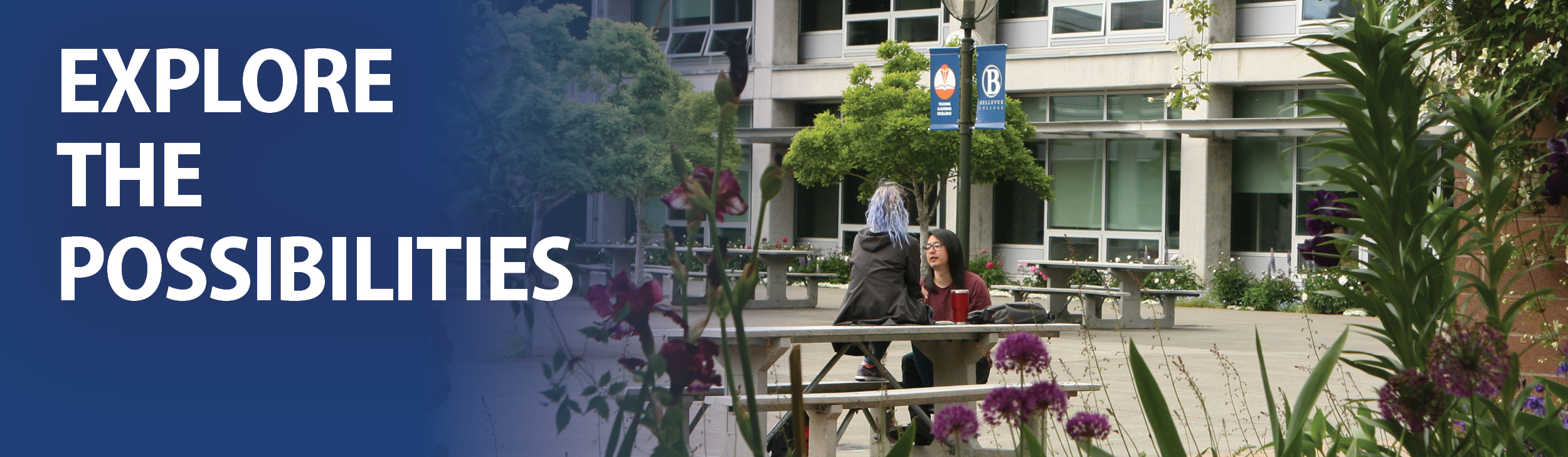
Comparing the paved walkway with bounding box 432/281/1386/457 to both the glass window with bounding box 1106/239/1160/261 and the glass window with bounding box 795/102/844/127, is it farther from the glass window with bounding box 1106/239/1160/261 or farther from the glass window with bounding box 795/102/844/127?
the glass window with bounding box 795/102/844/127

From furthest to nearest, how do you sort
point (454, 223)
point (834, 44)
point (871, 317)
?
1. point (834, 44)
2. point (871, 317)
3. point (454, 223)

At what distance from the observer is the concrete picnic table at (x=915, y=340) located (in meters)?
5.21

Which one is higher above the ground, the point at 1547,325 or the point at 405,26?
the point at 405,26

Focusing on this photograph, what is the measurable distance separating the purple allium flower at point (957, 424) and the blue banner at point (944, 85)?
29.6 feet

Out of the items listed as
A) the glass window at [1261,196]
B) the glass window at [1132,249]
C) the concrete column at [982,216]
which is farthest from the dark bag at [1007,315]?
the concrete column at [982,216]

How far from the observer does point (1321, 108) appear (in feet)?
8.17

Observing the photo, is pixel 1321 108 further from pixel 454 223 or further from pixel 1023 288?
pixel 1023 288

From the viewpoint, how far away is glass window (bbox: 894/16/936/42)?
2508cm

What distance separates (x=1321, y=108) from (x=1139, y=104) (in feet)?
69.3

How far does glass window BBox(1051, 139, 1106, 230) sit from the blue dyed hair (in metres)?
18.3

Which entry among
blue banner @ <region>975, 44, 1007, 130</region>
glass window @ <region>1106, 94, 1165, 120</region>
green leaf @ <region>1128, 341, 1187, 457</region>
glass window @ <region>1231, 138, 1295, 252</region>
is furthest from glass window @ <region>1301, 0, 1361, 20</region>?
green leaf @ <region>1128, 341, 1187, 457</region>

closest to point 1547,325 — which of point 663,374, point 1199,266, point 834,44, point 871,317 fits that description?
point 871,317

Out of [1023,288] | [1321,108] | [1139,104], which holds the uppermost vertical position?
[1139,104]

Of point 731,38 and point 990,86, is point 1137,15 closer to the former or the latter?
point 990,86
